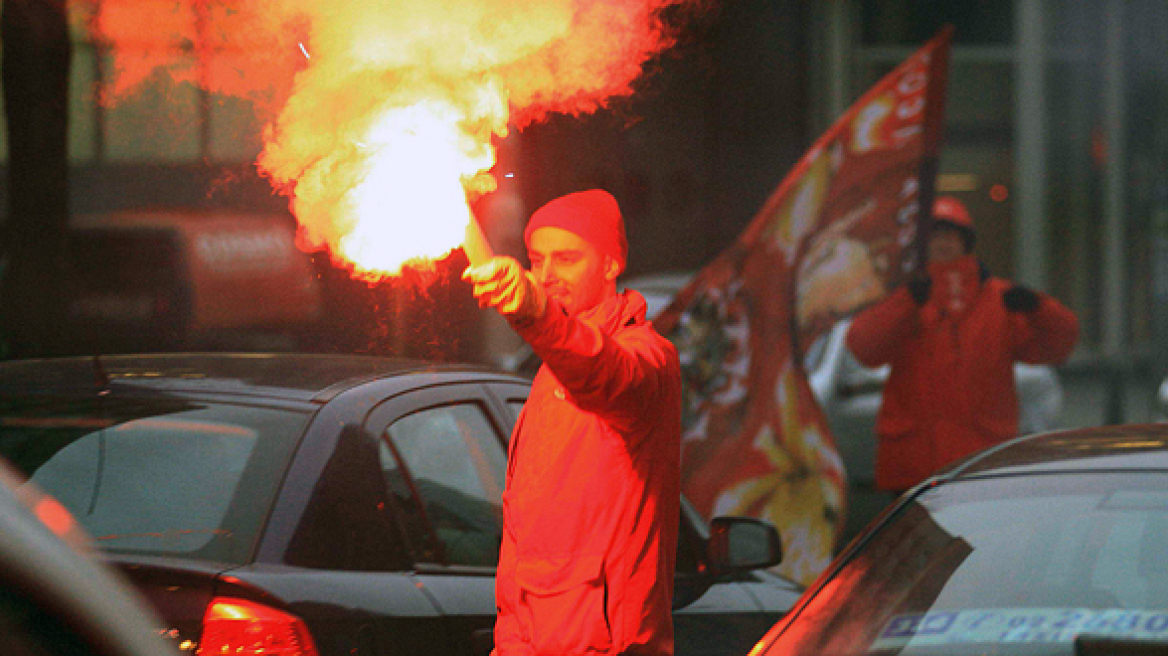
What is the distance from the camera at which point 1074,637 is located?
263cm

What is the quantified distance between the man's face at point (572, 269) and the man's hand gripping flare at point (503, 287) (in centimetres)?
54

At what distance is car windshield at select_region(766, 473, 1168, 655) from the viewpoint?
268 cm

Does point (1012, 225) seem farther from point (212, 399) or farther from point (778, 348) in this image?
point (212, 399)

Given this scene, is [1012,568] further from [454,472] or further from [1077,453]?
[454,472]

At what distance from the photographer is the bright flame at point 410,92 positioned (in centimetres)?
276

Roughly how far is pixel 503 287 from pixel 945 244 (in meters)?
4.46

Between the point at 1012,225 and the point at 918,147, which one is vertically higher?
the point at 918,147

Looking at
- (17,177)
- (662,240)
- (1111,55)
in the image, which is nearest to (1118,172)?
(1111,55)

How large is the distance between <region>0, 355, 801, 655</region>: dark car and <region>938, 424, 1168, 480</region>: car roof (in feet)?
2.43

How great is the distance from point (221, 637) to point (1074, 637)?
5.30 ft

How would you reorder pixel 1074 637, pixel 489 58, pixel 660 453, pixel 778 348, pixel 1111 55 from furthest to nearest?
pixel 1111 55
pixel 778 348
pixel 489 58
pixel 660 453
pixel 1074 637

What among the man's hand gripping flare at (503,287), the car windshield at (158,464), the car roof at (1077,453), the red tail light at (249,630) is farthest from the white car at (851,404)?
the man's hand gripping flare at (503,287)

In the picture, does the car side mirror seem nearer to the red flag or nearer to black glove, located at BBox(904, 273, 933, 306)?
the red flag

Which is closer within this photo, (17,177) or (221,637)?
(221,637)
